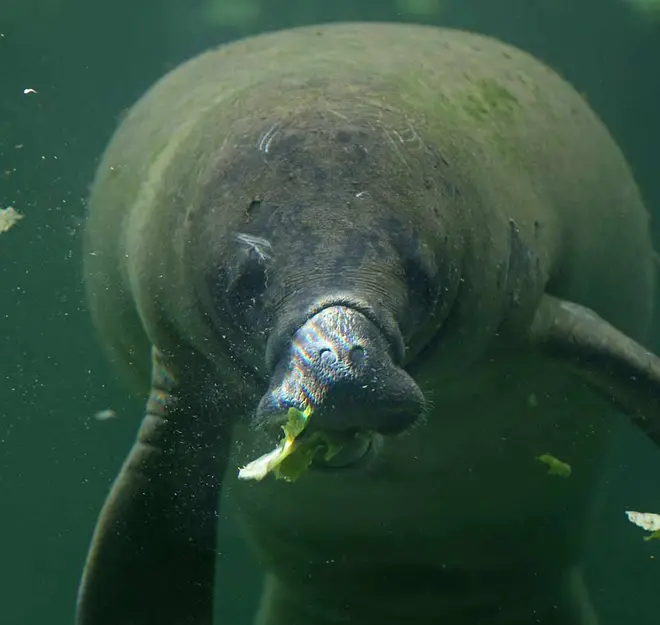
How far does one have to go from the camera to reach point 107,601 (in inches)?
163

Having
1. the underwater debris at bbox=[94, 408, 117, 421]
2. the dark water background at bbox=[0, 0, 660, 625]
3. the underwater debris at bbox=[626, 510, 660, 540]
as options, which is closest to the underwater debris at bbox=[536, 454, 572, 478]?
the underwater debris at bbox=[626, 510, 660, 540]

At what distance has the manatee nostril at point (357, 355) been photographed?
254 centimetres

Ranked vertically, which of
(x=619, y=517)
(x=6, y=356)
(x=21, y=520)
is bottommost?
(x=21, y=520)

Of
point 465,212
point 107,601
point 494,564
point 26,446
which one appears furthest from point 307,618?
point 26,446

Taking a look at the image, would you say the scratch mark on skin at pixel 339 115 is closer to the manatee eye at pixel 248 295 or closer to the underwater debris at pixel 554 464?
the manatee eye at pixel 248 295

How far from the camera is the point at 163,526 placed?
13.8 ft

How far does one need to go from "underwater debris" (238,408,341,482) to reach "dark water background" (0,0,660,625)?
6800mm

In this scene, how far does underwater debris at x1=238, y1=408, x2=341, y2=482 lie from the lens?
2645 mm

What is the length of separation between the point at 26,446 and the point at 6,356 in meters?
2.17

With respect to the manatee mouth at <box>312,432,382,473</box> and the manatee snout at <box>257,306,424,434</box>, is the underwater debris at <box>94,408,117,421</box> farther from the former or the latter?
the manatee snout at <box>257,306,424,434</box>

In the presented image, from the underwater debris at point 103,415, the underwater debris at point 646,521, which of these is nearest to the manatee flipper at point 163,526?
the underwater debris at point 646,521

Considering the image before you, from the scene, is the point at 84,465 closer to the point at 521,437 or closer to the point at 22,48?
the point at 22,48

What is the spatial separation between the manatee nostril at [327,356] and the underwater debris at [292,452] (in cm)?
17

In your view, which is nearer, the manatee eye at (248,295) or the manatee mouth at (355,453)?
the manatee eye at (248,295)
